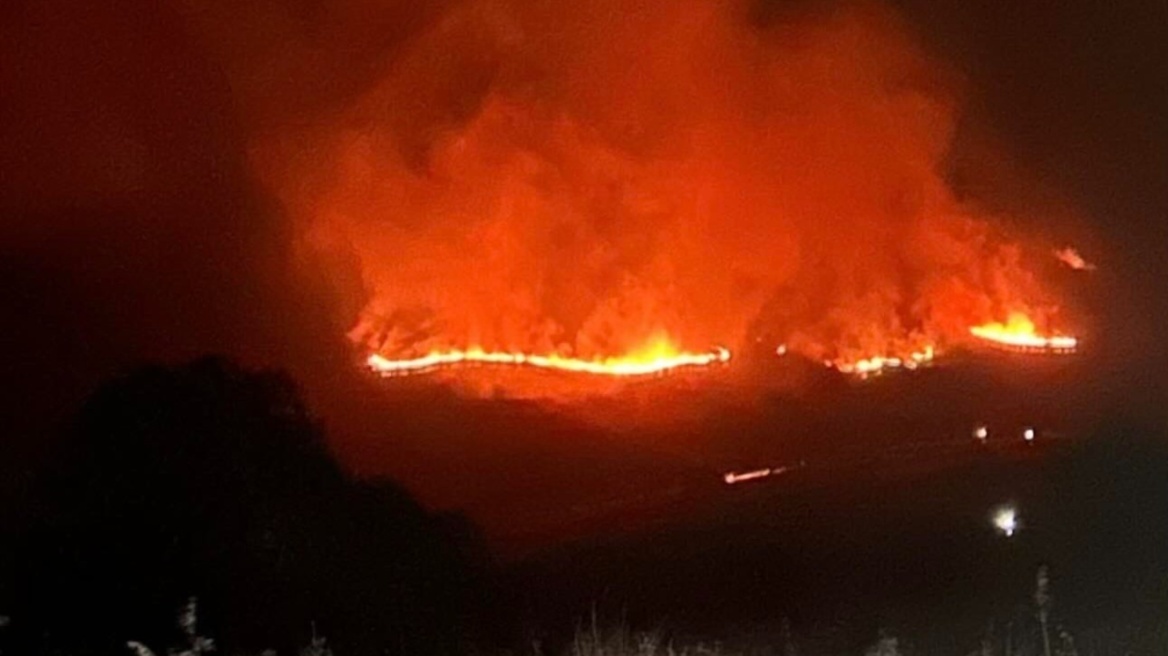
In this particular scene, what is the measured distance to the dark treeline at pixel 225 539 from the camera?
1637 mm

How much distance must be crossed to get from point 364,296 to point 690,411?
1.10ft

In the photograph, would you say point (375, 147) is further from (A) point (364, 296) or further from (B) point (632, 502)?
(B) point (632, 502)

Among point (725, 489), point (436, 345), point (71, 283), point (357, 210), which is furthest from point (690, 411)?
point (71, 283)

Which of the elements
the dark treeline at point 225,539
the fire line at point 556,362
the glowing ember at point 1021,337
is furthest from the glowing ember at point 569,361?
the glowing ember at point 1021,337

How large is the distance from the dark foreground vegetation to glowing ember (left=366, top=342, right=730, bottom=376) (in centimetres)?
10

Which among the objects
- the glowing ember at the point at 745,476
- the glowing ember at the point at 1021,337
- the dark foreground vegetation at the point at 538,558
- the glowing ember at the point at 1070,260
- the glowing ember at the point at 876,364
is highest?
Answer: the glowing ember at the point at 1070,260

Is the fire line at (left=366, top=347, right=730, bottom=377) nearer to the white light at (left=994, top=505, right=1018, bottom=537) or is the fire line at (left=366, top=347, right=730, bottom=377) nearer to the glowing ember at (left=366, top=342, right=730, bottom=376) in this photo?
the glowing ember at (left=366, top=342, right=730, bottom=376)

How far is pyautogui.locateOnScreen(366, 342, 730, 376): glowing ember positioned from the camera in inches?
66.7

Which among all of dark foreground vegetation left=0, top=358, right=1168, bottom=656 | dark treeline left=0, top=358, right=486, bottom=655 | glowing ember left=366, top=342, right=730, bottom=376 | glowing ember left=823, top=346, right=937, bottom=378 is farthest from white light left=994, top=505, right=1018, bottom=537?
dark treeline left=0, top=358, right=486, bottom=655

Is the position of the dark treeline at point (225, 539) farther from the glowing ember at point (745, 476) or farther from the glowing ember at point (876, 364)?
the glowing ember at point (876, 364)

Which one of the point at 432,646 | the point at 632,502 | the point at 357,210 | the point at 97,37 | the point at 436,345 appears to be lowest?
the point at 432,646

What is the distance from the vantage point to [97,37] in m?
1.71

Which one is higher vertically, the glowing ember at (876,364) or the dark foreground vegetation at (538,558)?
the glowing ember at (876,364)

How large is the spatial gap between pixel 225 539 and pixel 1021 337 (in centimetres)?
79
